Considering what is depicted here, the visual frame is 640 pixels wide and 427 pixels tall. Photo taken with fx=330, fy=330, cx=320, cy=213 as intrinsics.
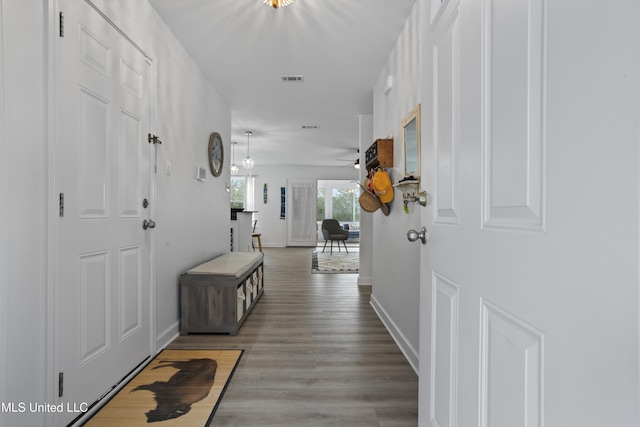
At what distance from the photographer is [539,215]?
0.57 meters

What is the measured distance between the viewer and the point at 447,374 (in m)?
0.97

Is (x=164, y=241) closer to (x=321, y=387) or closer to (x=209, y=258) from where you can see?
(x=209, y=258)

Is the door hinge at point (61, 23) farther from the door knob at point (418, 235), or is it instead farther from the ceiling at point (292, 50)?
the door knob at point (418, 235)

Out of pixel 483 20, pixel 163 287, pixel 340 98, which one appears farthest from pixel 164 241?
pixel 340 98

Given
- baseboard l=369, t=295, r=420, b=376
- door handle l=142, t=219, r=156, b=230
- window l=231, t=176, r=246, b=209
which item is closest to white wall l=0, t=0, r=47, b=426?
door handle l=142, t=219, r=156, b=230

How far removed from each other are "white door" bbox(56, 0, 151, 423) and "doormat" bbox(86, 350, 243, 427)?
11 centimetres

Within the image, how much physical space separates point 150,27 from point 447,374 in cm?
261

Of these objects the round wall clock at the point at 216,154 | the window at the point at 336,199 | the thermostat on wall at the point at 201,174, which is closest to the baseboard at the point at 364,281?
the round wall clock at the point at 216,154

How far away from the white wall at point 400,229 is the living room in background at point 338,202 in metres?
7.35

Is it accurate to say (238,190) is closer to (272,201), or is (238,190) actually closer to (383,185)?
(272,201)

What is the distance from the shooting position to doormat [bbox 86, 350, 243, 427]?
1594mm

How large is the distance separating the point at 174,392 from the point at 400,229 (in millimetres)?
1834

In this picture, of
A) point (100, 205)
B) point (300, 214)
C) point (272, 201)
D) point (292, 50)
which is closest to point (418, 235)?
point (100, 205)

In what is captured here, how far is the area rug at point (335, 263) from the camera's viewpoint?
591 cm
